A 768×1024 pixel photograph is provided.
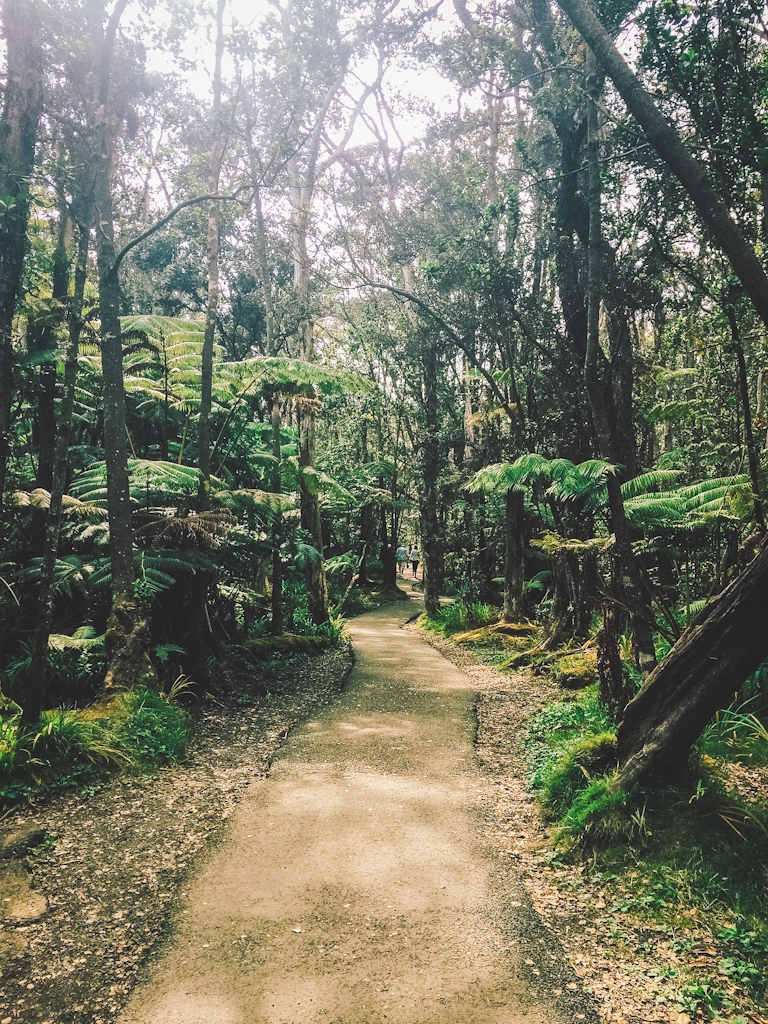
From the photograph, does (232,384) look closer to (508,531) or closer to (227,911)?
(508,531)

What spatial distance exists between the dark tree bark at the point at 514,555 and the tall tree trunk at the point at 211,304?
5.73 metres

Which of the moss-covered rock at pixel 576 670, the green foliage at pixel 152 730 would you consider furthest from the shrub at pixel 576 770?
the green foliage at pixel 152 730

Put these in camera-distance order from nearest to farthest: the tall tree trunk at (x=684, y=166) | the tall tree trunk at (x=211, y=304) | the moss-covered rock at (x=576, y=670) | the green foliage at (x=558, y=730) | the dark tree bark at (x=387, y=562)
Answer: the tall tree trunk at (x=684, y=166) < the green foliage at (x=558, y=730) < the tall tree trunk at (x=211, y=304) < the moss-covered rock at (x=576, y=670) < the dark tree bark at (x=387, y=562)

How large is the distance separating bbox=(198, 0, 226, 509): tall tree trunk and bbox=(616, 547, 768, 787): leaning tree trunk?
518 centimetres

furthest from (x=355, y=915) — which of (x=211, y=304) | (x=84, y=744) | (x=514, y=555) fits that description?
(x=514, y=555)

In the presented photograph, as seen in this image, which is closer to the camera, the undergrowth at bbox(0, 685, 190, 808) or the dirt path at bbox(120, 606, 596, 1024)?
the dirt path at bbox(120, 606, 596, 1024)

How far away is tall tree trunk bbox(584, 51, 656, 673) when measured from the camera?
192 inches

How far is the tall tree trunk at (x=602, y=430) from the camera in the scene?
4875 mm

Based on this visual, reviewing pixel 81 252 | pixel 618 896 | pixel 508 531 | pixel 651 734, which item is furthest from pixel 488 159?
pixel 618 896

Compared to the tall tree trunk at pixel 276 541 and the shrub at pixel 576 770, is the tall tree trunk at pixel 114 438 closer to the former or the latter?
the tall tree trunk at pixel 276 541

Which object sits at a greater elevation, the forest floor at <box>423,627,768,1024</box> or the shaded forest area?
the shaded forest area

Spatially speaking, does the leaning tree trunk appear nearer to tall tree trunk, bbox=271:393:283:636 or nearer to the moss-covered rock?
the moss-covered rock

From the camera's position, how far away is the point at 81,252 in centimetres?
517

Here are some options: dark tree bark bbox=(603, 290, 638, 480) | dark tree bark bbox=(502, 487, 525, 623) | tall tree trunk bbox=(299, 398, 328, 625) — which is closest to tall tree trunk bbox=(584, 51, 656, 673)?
dark tree bark bbox=(603, 290, 638, 480)
